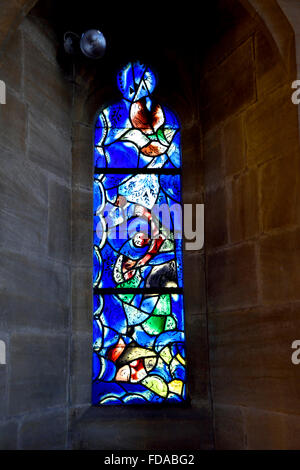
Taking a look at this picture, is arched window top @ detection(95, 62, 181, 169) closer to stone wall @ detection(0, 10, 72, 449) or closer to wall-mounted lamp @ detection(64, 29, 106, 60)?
stone wall @ detection(0, 10, 72, 449)

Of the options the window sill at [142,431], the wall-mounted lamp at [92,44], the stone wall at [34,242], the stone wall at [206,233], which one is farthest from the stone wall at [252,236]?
the stone wall at [34,242]

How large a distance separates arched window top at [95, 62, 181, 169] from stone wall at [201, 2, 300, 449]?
0.28 metres

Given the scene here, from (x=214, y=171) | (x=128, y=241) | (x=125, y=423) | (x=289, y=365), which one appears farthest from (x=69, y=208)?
(x=289, y=365)

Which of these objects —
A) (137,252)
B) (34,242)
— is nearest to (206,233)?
(137,252)

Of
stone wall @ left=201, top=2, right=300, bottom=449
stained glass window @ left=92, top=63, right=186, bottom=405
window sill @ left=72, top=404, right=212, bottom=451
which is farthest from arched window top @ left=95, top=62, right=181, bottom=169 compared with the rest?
window sill @ left=72, top=404, right=212, bottom=451

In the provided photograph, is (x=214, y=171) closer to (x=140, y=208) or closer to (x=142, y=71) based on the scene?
(x=140, y=208)

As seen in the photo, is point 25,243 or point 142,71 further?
point 142,71

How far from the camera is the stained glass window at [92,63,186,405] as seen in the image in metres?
3.82

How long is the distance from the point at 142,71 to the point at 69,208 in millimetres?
1076

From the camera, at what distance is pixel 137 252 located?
13.1ft

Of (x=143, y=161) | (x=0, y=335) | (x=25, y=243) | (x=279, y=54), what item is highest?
(x=279, y=54)

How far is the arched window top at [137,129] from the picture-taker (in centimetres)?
418

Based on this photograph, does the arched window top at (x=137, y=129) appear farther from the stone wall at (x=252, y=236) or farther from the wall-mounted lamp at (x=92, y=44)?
the wall-mounted lamp at (x=92, y=44)
